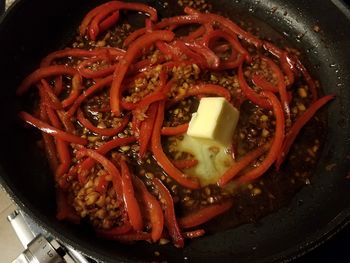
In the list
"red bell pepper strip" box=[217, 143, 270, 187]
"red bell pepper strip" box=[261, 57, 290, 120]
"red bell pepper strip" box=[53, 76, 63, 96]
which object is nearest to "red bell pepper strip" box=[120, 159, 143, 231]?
"red bell pepper strip" box=[217, 143, 270, 187]

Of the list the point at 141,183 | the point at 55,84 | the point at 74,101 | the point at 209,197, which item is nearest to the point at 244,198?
the point at 209,197

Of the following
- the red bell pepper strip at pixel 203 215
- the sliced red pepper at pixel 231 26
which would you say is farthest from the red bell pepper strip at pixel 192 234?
the sliced red pepper at pixel 231 26

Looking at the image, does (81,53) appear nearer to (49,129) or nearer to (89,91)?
(89,91)

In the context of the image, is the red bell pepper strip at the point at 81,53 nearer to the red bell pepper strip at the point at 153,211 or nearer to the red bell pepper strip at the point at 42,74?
the red bell pepper strip at the point at 42,74

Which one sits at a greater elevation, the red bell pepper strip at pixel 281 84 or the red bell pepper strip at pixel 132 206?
the red bell pepper strip at pixel 281 84

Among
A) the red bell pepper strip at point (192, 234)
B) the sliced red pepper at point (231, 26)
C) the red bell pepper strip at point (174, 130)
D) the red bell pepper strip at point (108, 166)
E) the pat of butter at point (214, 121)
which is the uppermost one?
the sliced red pepper at point (231, 26)

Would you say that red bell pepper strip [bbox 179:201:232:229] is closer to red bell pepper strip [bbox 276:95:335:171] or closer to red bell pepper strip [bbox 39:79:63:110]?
red bell pepper strip [bbox 276:95:335:171]

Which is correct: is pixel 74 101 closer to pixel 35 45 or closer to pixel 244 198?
pixel 35 45
